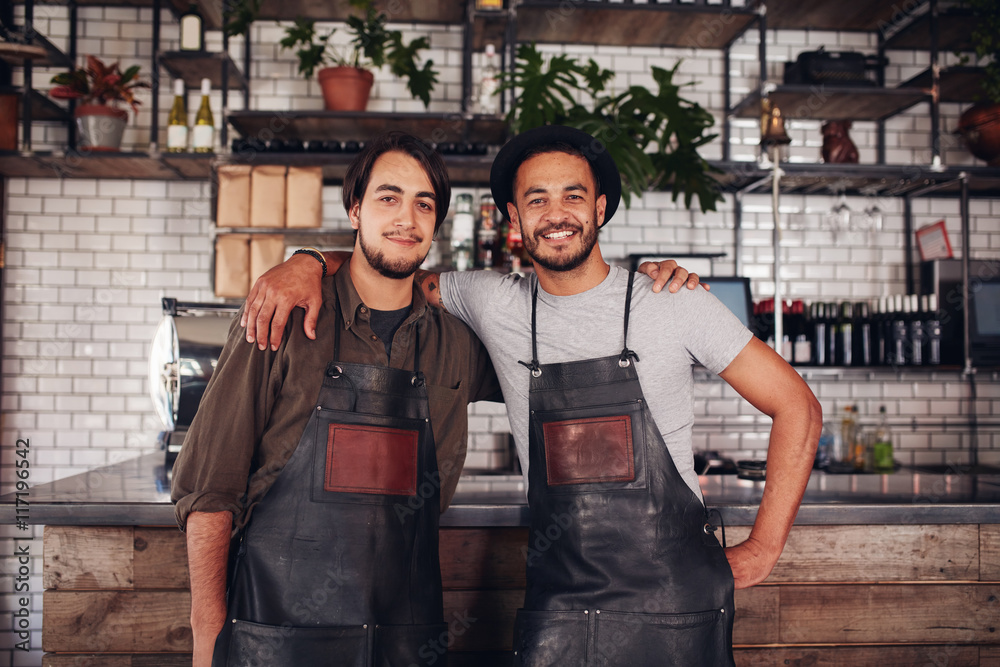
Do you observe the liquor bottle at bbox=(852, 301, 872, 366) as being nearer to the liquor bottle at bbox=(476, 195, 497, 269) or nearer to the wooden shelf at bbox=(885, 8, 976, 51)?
the wooden shelf at bbox=(885, 8, 976, 51)

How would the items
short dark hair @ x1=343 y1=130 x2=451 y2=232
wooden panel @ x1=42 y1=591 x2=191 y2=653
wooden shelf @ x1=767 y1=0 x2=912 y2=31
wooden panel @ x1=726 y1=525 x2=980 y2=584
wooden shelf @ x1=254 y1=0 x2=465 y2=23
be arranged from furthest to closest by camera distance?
wooden shelf @ x1=767 y1=0 x2=912 y2=31
wooden shelf @ x1=254 y1=0 x2=465 y2=23
wooden panel @ x1=726 y1=525 x2=980 y2=584
wooden panel @ x1=42 y1=591 x2=191 y2=653
short dark hair @ x1=343 y1=130 x2=451 y2=232

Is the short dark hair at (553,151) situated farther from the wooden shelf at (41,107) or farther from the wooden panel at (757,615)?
the wooden shelf at (41,107)

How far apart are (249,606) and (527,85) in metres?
2.53

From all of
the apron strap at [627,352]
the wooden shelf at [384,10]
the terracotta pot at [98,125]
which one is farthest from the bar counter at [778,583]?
the wooden shelf at [384,10]

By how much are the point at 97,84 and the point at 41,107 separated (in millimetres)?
405

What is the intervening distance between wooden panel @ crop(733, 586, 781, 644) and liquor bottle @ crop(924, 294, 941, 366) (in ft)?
8.54

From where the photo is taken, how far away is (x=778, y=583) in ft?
6.41

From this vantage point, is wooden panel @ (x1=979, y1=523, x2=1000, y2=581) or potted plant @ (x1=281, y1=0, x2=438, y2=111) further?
potted plant @ (x1=281, y1=0, x2=438, y2=111)

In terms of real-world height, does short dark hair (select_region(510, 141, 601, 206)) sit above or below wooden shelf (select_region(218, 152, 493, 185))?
below

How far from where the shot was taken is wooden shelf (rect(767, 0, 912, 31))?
12.9 feet

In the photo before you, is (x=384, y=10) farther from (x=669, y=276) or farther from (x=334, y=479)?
(x=334, y=479)

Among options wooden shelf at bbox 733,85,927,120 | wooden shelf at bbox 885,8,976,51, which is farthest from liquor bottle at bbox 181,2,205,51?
wooden shelf at bbox 885,8,976,51

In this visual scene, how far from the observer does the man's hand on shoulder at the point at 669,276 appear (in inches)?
65.7

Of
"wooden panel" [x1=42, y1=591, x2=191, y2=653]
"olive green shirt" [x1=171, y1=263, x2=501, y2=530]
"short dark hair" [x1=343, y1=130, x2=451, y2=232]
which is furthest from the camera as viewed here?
"wooden panel" [x1=42, y1=591, x2=191, y2=653]
